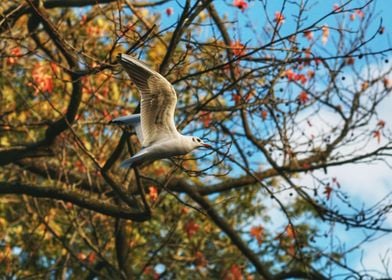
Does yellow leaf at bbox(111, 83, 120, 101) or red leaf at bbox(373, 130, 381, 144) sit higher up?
yellow leaf at bbox(111, 83, 120, 101)

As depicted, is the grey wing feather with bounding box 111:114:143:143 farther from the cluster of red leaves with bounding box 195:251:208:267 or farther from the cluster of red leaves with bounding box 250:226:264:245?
the cluster of red leaves with bounding box 250:226:264:245

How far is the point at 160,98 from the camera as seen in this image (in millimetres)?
3787

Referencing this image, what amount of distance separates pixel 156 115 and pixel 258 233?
6.54m

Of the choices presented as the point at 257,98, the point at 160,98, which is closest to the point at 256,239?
the point at 257,98

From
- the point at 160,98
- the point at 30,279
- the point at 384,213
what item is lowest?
the point at 160,98

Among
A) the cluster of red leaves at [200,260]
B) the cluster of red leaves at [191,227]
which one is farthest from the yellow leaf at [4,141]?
the cluster of red leaves at [200,260]

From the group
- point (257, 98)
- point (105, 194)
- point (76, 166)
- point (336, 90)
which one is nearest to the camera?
point (257, 98)

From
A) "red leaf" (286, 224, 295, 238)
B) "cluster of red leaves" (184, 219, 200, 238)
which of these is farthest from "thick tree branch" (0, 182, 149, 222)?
"cluster of red leaves" (184, 219, 200, 238)

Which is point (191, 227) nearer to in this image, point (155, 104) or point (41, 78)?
point (41, 78)

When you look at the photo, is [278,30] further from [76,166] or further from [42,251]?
[42,251]

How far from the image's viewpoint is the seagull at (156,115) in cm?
364

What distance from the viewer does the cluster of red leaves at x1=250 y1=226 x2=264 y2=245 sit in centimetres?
1002

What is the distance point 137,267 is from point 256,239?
5.57ft

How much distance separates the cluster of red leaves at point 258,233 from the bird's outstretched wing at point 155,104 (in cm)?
641
